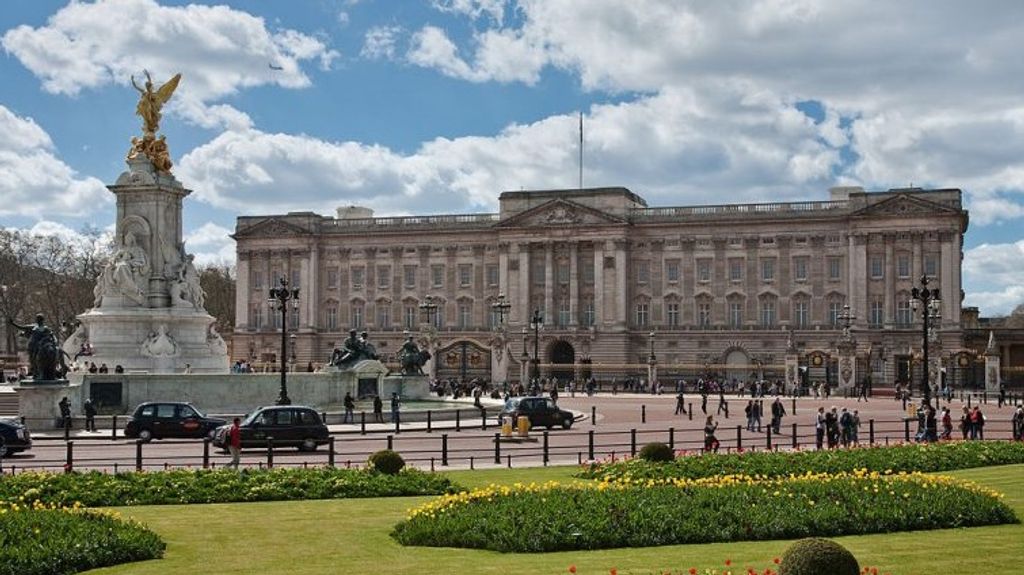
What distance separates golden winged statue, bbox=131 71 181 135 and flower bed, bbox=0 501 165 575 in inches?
1493

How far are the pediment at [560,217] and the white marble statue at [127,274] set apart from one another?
68.2m

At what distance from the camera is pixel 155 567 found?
15.9 metres

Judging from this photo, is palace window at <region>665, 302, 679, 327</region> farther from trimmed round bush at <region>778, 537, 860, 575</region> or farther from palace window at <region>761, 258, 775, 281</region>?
trimmed round bush at <region>778, 537, 860, 575</region>

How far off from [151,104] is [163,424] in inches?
738

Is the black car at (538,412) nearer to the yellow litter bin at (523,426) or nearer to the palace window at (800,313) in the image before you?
the yellow litter bin at (523,426)

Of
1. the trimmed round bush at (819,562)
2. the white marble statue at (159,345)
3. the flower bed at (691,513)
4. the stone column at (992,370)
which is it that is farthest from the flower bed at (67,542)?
the stone column at (992,370)

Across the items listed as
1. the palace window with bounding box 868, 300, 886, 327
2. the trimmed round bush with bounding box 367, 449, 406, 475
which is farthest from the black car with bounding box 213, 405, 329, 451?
the palace window with bounding box 868, 300, 886, 327

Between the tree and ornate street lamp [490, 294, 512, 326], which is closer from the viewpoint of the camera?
ornate street lamp [490, 294, 512, 326]

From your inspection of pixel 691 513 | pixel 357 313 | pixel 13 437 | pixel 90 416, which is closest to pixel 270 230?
pixel 357 313

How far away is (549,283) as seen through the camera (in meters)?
119

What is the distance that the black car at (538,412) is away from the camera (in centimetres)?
4847

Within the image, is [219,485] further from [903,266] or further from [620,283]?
[620,283]

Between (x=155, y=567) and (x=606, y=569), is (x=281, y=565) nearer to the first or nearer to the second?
(x=155, y=567)

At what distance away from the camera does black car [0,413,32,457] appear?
33.6m
